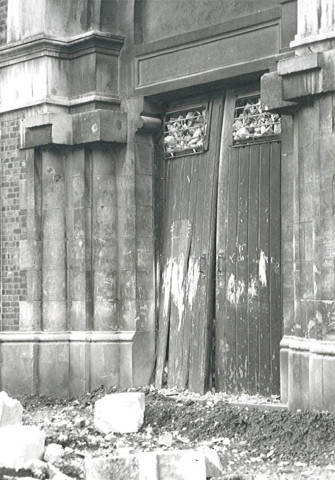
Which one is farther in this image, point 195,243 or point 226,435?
point 195,243

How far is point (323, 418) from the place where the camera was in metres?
8.82

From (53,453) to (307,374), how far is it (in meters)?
2.29

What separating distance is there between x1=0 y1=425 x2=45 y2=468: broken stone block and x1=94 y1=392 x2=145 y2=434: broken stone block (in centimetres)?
143

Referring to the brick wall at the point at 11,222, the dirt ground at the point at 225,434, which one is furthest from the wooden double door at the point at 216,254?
the brick wall at the point at 11,222

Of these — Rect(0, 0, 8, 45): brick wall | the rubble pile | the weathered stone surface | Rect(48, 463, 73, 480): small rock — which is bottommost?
Rect(48, 463, 73, 480): small rock

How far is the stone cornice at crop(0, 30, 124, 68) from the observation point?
38.7 ft

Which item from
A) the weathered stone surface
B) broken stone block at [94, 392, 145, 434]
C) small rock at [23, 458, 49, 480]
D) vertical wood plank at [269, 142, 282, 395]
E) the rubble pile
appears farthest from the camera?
the rubble pile

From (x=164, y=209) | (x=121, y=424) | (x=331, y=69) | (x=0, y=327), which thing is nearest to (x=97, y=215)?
(x=164, y=209)

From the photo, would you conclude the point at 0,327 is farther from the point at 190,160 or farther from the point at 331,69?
the point at 331,69

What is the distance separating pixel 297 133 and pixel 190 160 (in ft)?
6.77

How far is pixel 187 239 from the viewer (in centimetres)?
1134

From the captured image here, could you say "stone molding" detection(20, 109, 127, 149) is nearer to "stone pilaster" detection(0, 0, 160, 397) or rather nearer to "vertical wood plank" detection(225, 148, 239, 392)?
"stone pilaster" detection(0, 0, 160, 397)

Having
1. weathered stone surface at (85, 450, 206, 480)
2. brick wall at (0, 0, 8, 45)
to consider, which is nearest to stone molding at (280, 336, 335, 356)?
weathered stone surface at (85, 450, 206, 480)

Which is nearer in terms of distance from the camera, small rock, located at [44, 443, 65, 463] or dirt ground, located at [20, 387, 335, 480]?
small rock, located at [44, 443, 65, 463]
